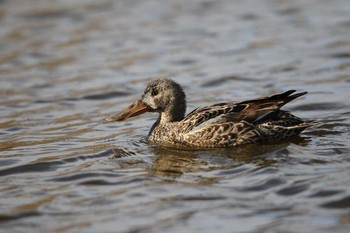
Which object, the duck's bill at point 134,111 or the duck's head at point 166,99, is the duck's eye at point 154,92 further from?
the duck's bill at point 134,111

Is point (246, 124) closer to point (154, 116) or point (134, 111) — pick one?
point (134, 111)

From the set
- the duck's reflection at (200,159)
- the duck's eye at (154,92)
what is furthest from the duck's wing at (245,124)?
the duck's eye at (154,92)

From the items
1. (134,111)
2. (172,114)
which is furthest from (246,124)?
(134,111)

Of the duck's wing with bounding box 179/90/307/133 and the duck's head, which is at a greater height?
the duck's head

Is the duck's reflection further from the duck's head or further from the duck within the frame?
the duck's head

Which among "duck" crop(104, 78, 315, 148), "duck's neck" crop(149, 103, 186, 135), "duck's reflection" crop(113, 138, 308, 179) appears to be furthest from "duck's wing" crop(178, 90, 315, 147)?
"duck's neck" crop(149, 103, 186, 135)

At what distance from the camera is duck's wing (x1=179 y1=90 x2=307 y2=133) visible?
28.8 ft

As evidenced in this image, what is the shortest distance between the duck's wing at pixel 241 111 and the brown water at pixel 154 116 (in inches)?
13.7

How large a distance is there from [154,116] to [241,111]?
100 inches

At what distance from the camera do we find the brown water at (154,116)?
677 centimetres

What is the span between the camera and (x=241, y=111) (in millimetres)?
8883

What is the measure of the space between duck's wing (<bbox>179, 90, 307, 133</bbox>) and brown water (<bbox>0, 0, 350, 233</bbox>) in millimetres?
349

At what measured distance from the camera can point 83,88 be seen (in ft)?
41.6

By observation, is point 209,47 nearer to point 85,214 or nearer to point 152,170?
point 152,170
